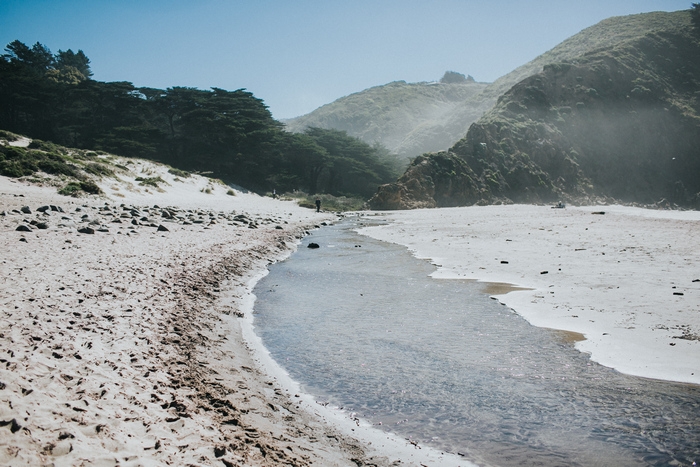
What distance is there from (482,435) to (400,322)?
2918mm

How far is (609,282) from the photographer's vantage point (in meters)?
7.43

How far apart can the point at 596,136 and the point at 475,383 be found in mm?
49195

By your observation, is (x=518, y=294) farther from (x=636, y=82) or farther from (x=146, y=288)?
(x=636, y=82)

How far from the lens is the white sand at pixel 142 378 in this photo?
242 centimetres

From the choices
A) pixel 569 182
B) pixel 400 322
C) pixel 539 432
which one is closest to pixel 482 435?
pixel 539 432

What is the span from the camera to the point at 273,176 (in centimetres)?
4781

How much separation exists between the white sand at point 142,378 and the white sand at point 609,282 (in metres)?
3.15

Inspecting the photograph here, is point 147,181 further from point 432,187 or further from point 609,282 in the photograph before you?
point 432,187

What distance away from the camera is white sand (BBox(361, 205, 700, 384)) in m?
4.61

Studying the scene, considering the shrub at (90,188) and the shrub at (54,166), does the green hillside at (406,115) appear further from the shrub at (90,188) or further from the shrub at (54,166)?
the shrub at (90,188)

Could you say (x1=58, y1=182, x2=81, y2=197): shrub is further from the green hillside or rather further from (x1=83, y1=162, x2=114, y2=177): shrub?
the green hillside

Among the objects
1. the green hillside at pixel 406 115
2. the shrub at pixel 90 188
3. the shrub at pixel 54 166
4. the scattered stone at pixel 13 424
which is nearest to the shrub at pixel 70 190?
the shrub at pixel 90 188

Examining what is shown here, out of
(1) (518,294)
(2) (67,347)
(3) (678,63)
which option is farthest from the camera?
(3) (678,63)

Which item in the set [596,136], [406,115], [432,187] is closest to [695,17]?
[596,136]
